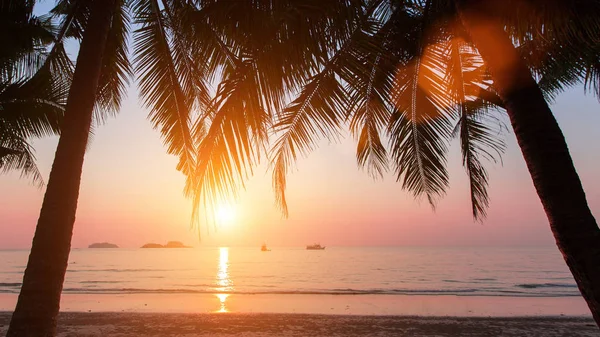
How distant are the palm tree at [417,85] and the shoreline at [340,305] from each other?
9.10 m

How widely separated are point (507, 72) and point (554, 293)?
2323 cm

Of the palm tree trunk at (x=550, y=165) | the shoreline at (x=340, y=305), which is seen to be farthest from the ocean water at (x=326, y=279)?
the palm tree trunk at (x=550, y=165)

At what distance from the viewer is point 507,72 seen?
304 cm

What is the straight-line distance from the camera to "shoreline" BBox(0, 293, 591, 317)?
1445 cm

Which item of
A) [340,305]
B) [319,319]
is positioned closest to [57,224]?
[319,319]

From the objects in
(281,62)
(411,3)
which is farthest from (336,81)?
(411,3)

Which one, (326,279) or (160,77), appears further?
(326,279)

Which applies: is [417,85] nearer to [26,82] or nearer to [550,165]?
[550,165]

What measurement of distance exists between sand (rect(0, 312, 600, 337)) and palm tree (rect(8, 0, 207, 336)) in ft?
17.4

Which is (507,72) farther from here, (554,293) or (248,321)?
(554,293)

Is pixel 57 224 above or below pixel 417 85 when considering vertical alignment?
below

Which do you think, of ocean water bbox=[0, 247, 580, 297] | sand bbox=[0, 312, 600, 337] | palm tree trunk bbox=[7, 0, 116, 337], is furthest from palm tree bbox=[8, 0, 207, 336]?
ocean water bbox=[0, 247, 580, 297]

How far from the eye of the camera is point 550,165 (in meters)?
→ 2.70

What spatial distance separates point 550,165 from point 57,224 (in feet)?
12.3
